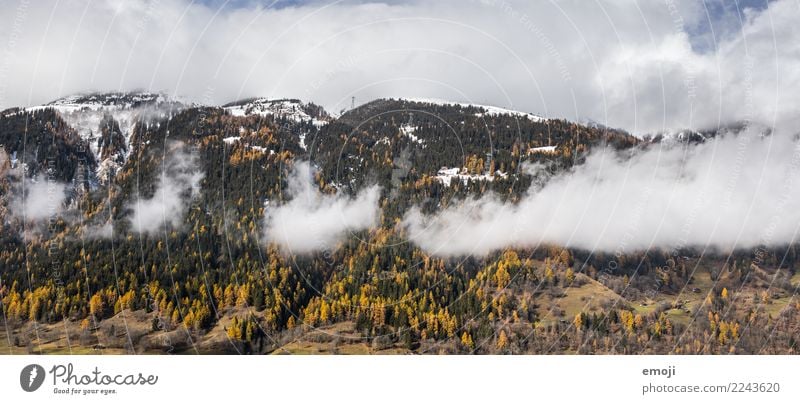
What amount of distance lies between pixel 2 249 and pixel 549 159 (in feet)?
502

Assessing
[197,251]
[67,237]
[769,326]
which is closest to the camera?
[769,326]

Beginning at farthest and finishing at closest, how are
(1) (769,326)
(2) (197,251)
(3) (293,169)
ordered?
(3) (293,169)
(2) (197,251)
(1) (769,326)
